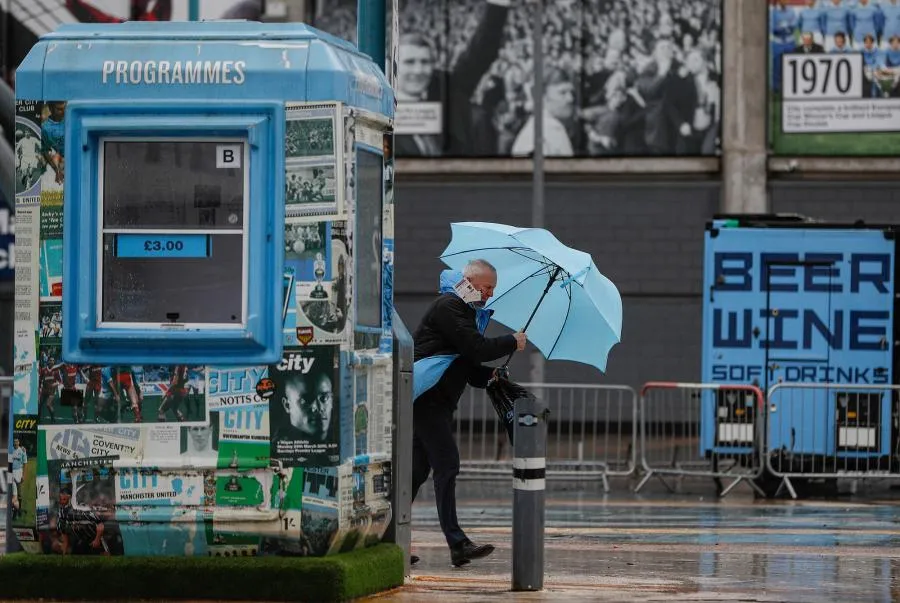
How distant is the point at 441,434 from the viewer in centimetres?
1010

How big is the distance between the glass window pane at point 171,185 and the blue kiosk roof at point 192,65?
25 cm

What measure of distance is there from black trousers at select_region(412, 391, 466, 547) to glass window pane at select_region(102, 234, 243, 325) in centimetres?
238

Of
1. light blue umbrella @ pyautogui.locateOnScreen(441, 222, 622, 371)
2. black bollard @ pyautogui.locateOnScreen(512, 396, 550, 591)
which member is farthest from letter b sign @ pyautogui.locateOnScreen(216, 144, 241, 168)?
light blue umbrella @ pyautogui.locateOnScreen(441, 222, 622, 371)

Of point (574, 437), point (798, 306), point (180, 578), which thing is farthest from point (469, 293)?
point (574, 437)

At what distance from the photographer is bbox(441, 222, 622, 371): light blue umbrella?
10.1 metres

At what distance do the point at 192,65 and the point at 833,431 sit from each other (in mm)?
10893

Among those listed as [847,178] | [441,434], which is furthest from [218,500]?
[847,178]

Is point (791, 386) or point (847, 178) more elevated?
point (847, 178)

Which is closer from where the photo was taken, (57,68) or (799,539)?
(57,68)

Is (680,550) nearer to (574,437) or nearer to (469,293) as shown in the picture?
(469,293)

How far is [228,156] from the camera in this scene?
796cm

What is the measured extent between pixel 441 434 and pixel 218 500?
7.98 ft

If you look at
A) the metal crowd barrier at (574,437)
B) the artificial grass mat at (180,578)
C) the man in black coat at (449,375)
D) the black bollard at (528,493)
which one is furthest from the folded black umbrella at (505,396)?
the metal crowd barrier at (574,437)

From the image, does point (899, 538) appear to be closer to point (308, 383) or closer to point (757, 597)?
point (757, 597)
